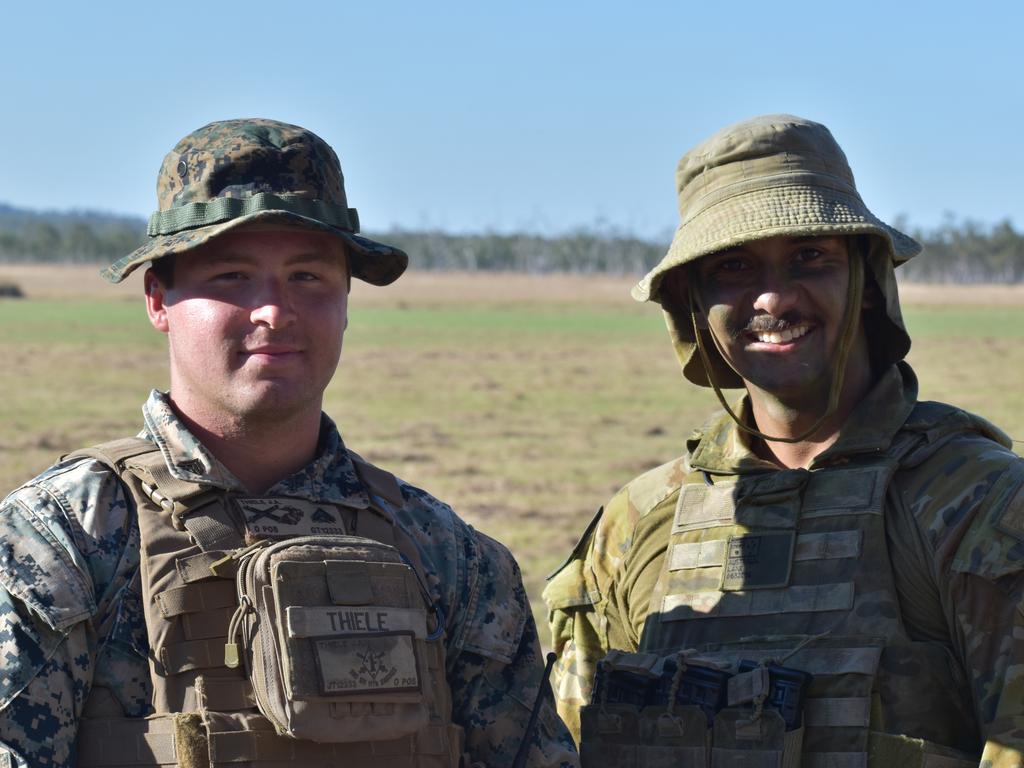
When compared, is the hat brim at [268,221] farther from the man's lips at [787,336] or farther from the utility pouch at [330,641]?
the man's lips at [787,336]

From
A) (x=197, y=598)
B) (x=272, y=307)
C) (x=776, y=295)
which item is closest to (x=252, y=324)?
(x=272, y=307)

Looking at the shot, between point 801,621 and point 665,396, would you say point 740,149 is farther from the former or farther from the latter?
point 665,396

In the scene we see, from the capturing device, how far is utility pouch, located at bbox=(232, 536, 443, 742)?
10.3 feet

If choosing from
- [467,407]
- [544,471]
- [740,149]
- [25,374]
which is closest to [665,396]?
[467,407]

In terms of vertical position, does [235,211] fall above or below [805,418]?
above

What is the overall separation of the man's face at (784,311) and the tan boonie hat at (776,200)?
0.10 meters

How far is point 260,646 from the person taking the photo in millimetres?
3158

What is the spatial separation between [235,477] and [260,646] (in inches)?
18.7

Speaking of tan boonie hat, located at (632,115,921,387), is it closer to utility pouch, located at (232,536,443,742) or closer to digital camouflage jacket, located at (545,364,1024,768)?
digital camouflage jacket, located at (545,364,1024,768)

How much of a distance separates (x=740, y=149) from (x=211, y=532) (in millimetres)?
2072

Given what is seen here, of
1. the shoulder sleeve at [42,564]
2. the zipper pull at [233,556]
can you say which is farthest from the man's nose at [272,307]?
the shoulder sleeve at [42,564]

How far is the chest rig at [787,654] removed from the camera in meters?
3.87

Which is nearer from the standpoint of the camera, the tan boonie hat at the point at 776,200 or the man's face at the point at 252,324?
the man's face at the point at 252,324

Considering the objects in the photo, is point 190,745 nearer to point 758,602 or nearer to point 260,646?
point 260,646
